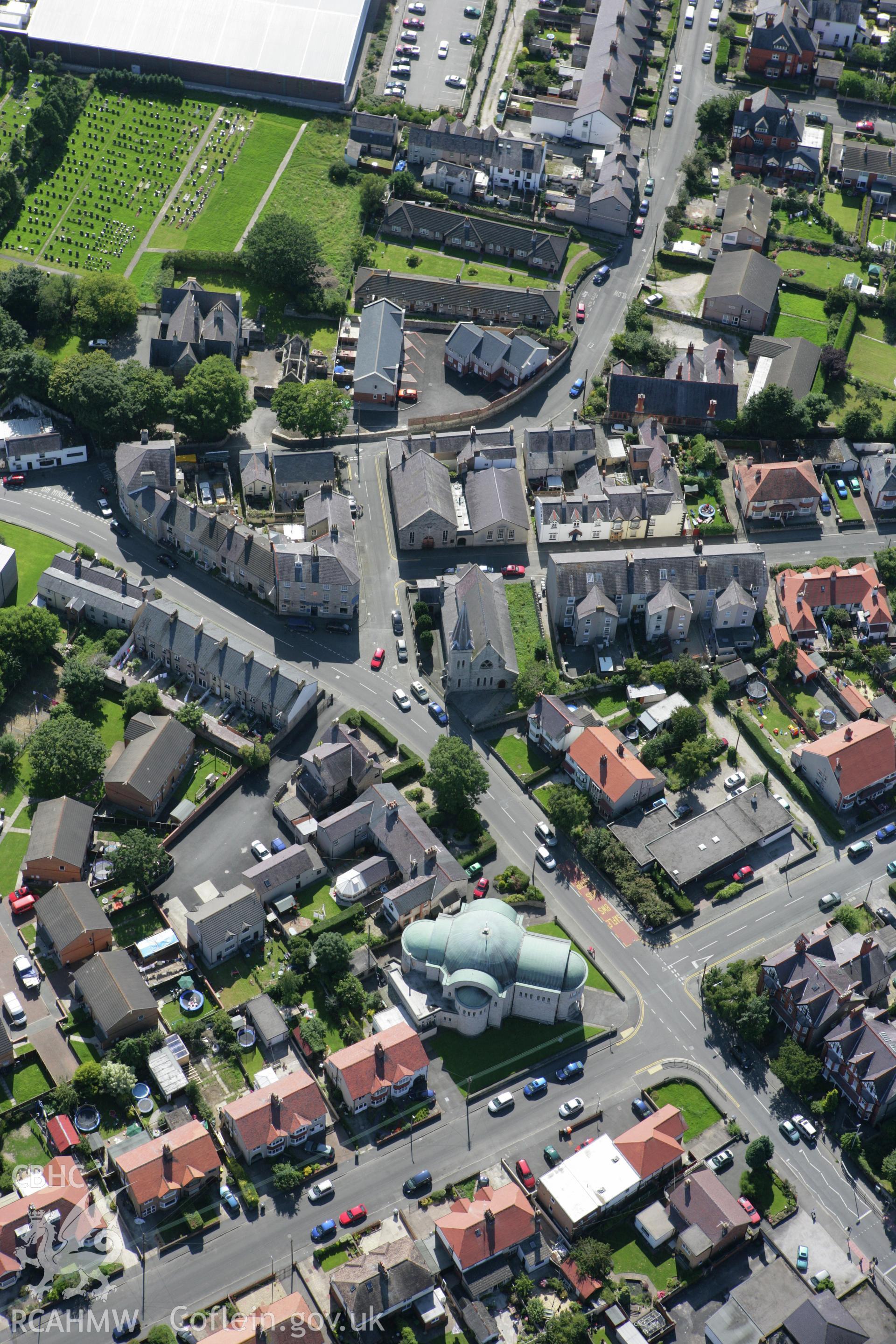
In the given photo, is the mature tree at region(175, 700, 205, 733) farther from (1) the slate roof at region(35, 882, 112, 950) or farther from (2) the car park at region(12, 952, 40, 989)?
(2) the car park at region(12, 952, 40, 989)

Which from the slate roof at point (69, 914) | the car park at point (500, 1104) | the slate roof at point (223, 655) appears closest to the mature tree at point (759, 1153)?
the car park at point (500, 1104)

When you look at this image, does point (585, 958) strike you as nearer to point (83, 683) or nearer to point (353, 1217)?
point (353, 1217)

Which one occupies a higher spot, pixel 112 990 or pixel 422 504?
pixel 422 504

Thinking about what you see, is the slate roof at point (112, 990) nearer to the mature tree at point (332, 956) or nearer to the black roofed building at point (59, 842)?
the black roofed building at point (59, 842)

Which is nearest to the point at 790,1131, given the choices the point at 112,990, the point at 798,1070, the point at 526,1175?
the point at 798,1070

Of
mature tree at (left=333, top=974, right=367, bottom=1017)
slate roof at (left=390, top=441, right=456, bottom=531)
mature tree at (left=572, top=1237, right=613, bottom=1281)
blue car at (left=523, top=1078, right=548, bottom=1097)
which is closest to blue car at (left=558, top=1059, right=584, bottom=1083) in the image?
blue car at (left=523, top=1078, right=548, bottom=1097)

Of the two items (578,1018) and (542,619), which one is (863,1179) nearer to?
(578,1018)

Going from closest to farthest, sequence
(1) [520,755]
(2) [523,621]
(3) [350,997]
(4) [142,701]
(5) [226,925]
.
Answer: (3) [350,997] < (5) [226,925] < (4) [142,701] < (1) [520,755] < (2) [523,621]
